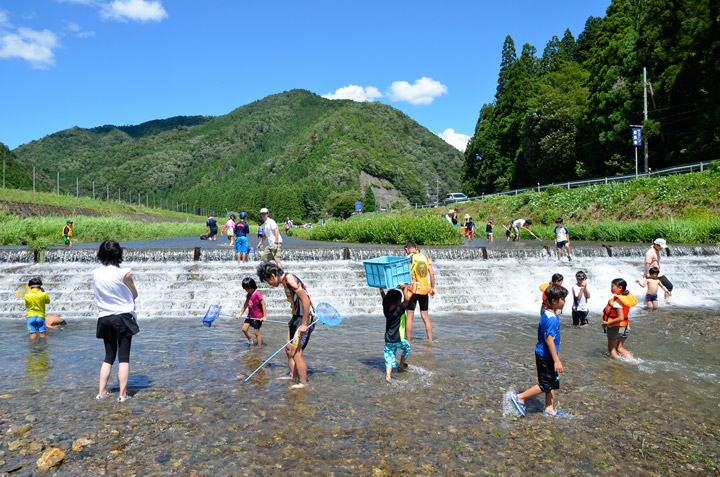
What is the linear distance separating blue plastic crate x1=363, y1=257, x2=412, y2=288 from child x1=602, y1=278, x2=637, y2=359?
383cm

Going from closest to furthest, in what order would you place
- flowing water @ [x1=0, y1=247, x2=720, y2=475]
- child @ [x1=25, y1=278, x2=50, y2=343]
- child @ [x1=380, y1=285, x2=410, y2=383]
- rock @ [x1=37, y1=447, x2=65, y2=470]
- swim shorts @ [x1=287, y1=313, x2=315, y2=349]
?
rock @ [x1=37, y1=447, x2=65, y2=470]
flowing water @ [x1=0, y1=247, x2=720, y2=475]
swim shorts @ [x1=287, y1=313, x2=315, y2=349]
child @ [x1=380, y1=285, x2=410, y2=383]
child @ [x1=25, y1=278, x2=50, y2=343]

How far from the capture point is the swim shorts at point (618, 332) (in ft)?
26.7

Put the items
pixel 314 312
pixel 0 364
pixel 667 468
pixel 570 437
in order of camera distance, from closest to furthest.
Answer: pixel 667 468 < pixel 570 437 < pixel 314 312 < pixel 0 364

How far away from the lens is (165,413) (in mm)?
5723

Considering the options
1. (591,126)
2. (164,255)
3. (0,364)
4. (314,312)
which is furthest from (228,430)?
(591,126)

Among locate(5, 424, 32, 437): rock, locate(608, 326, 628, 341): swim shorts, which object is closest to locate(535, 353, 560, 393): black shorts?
locate(608, 326, 628, 341): swim shorts

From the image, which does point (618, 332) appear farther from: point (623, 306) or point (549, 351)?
point (549, 351)

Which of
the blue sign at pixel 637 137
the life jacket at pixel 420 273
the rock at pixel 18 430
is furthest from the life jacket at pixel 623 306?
the blue sign at pixel 637 137

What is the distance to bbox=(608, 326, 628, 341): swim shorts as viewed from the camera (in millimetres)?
8148

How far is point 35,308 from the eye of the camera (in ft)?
31.5

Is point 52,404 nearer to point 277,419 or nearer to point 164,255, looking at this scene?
point 277,419

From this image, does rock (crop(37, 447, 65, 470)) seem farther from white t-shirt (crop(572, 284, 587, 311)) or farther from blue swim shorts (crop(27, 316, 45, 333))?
white t-shirt (crop(572, 284, 587, 311))

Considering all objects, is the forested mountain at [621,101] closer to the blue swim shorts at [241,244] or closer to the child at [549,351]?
the blue swim shorts at [241,244]

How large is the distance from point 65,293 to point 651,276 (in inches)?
690
